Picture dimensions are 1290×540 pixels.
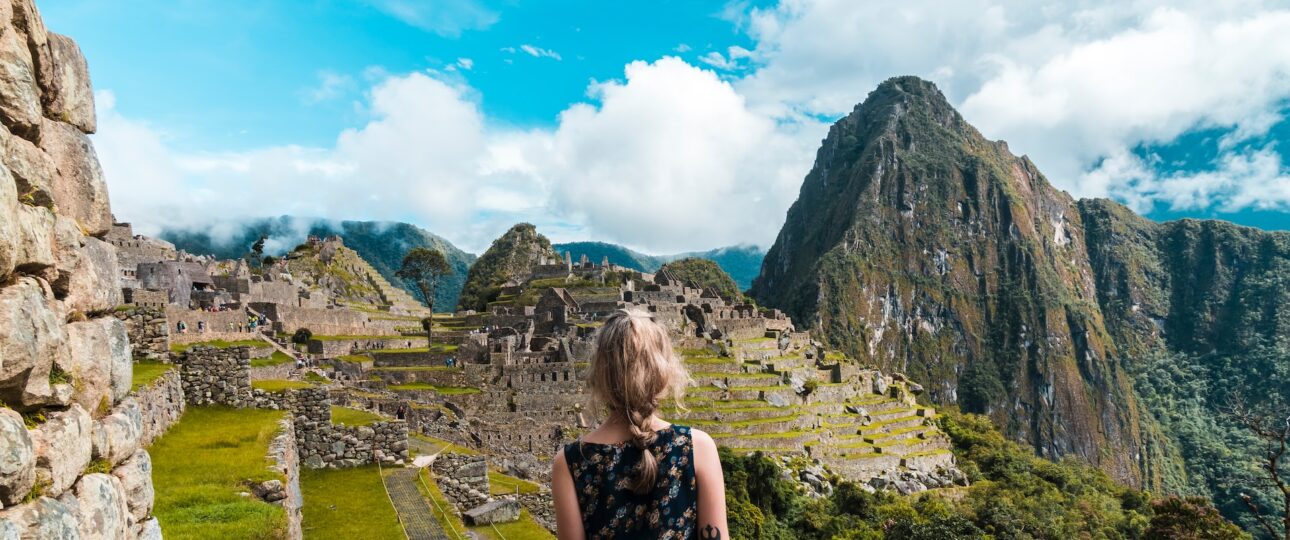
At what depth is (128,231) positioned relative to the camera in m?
42.4

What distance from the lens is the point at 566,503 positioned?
10.8 ft

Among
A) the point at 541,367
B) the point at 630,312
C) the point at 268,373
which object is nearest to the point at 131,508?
the point at 630,312

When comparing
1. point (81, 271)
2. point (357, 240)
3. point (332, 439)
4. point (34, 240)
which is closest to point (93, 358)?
point (81, 271)

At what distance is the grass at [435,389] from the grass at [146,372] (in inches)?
795

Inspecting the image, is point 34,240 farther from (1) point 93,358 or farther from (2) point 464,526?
(2) point 464,526

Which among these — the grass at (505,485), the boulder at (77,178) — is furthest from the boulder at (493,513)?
Result: the boulder at (77,178)

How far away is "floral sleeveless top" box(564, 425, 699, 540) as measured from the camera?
10.7ft

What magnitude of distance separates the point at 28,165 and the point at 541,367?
1246 inches

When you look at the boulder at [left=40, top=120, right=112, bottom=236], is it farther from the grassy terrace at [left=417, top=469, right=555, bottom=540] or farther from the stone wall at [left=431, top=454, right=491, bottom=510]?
the stone wall at [left=431, top=454, right=491, bottom=510]

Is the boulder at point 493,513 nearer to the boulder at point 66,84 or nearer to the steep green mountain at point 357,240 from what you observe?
the boulder at point 66,84

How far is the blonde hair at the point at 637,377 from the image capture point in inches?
127

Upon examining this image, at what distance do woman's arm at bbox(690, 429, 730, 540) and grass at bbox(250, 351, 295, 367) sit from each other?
21.0 m

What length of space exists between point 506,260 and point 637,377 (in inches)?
3241

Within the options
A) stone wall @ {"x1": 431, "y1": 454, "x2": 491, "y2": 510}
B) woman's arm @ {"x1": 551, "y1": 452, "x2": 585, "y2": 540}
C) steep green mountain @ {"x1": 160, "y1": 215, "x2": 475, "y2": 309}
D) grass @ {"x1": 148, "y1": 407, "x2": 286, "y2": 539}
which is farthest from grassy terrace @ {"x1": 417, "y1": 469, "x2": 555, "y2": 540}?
steep green mountain @ {"x1": 160, "y1": 215, "x2": 475, "y2": 309}
